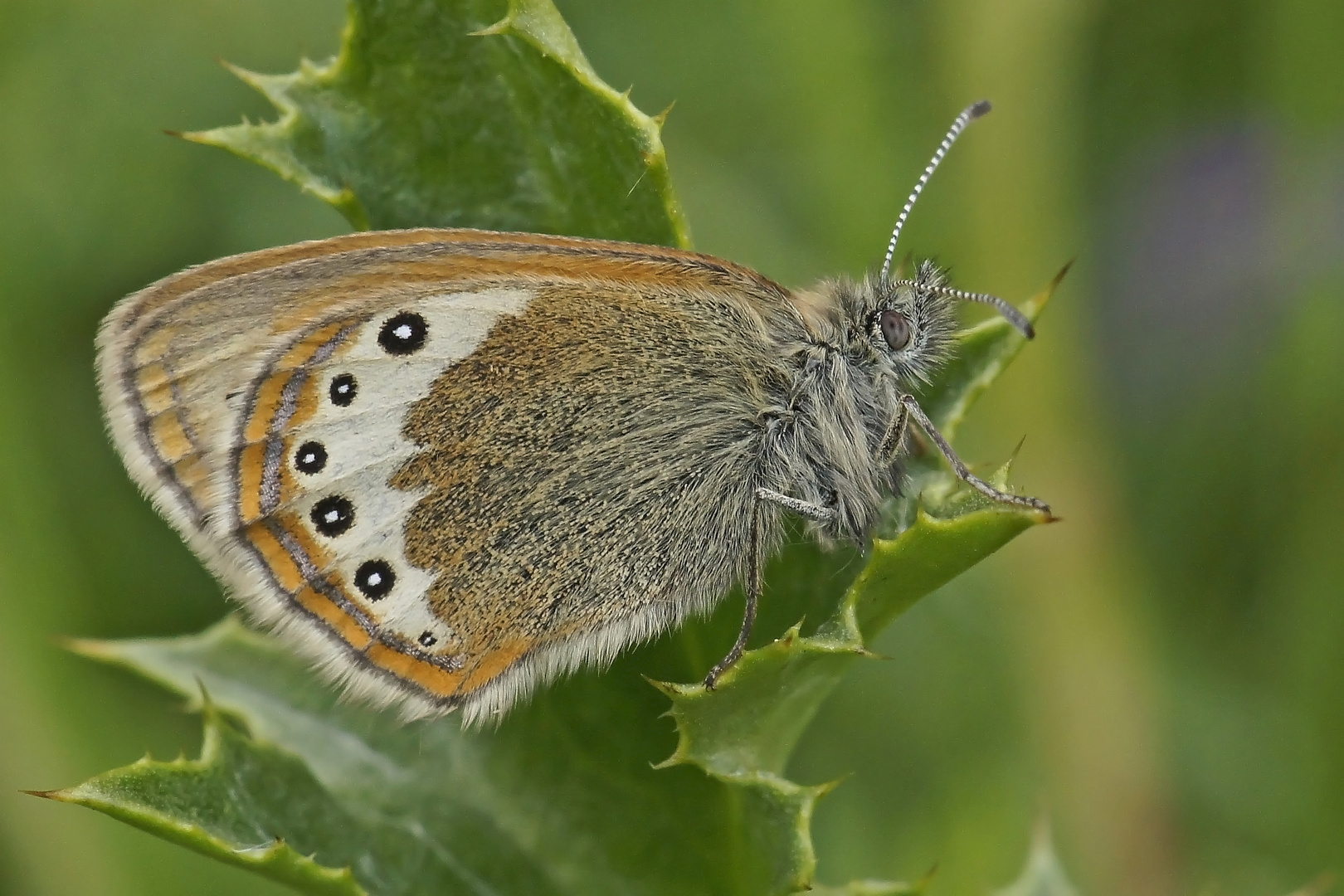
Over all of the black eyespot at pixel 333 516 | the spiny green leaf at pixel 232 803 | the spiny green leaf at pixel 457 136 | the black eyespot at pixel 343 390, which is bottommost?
the spiny green leaf at pixel 232 803

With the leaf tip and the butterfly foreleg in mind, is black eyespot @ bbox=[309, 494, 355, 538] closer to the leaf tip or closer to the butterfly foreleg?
the butterfly foreleg

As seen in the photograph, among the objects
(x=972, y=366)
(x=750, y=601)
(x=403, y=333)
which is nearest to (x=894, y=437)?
(x=972, y=366)

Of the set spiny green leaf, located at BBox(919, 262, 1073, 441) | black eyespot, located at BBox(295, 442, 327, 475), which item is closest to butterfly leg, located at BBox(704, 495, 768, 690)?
spiny green leaf, located at BBox(919, 262, 1073, 441)

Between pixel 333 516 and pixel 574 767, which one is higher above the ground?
pixel 333 516

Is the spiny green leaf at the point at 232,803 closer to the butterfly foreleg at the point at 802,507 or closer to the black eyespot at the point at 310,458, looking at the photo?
the black eyespot at the point at 310,458

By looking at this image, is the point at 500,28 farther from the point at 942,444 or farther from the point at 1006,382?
the point at 1006,382

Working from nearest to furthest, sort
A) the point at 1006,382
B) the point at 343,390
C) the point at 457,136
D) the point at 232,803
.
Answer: the point at 232,803, the point at 457,136, the point at 343,390, the point at 1006,382

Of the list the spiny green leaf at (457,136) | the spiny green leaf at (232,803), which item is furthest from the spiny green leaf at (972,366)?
the spiny green leaf at (232,803)

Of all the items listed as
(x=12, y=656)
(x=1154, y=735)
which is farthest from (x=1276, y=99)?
(x=12, y=656)
